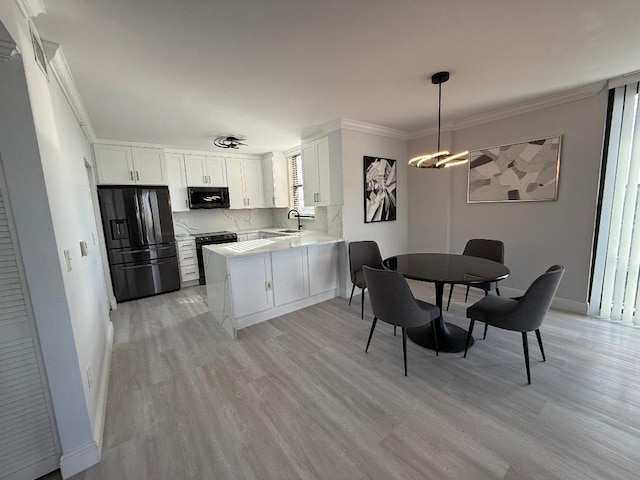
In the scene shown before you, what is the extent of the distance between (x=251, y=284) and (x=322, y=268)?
109cm

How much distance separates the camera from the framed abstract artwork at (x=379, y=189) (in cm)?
395

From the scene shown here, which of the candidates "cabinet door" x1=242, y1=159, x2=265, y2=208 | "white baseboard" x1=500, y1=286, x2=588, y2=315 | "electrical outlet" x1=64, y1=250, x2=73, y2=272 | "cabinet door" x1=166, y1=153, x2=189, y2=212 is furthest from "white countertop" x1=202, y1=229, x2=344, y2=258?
"white baseboard" x1=500, y1=286, x2=588, y2=315

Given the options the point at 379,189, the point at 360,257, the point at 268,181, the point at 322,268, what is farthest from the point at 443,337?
the point at 268,181

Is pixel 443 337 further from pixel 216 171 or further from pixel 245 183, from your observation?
pixel 216 171

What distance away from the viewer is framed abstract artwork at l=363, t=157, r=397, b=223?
156 inches

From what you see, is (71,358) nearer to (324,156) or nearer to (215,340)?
(215,340)

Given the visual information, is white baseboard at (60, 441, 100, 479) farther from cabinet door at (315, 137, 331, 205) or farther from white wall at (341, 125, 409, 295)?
cabinet door at (315, 137, 331, 205)

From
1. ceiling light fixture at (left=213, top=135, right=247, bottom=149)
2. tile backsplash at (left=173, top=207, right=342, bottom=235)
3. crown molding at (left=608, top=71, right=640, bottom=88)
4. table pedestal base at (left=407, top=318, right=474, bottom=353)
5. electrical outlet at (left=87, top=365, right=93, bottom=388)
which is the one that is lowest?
table pedestal base at (left=407, top=318, right=474, bottom=353)

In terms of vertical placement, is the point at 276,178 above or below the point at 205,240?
above

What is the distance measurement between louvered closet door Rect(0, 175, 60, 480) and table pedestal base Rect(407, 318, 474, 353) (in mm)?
2703

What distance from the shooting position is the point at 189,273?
4.80 meters

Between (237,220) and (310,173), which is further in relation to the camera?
(237,220)

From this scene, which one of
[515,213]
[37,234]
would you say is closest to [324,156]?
[515,213]

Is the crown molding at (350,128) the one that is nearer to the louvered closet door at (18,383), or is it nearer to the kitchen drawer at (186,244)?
the kitchen drawer at (186,244)
